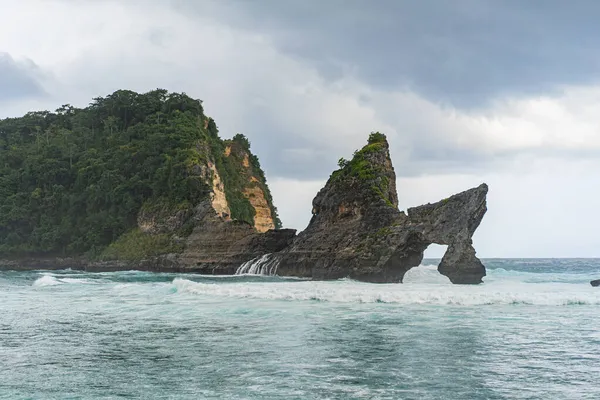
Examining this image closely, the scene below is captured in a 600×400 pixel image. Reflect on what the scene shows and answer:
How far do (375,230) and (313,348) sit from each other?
22906 mm

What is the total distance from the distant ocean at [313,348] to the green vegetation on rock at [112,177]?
3606 centimetres

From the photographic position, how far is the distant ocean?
343 inches

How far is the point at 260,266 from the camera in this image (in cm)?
4172

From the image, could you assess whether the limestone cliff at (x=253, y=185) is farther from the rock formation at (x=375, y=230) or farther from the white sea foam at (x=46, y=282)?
the white sea foam at (x=46, y=282)

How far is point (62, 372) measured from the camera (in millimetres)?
9898

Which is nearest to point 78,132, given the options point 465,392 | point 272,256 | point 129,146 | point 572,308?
point 129,146

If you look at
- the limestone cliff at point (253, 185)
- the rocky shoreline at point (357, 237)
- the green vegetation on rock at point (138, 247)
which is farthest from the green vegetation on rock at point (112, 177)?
the rocky shoreline at point (357, 237)

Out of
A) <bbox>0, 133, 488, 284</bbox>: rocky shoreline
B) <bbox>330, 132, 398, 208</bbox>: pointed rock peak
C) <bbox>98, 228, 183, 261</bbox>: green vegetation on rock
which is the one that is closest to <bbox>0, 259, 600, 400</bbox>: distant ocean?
<bbox>0, 133, 488, 284</bbox>: rocky shoreline

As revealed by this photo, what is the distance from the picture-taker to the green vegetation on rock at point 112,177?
58500 mm

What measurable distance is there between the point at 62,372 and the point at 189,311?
887 centimetres

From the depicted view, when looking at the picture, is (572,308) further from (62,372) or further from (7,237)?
(7,237)

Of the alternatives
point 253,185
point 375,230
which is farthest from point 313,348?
point 253,185

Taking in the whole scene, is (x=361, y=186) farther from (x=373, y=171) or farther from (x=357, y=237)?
(x=357, y=237)

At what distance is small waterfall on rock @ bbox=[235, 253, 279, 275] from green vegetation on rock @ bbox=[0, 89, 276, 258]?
11.6m
